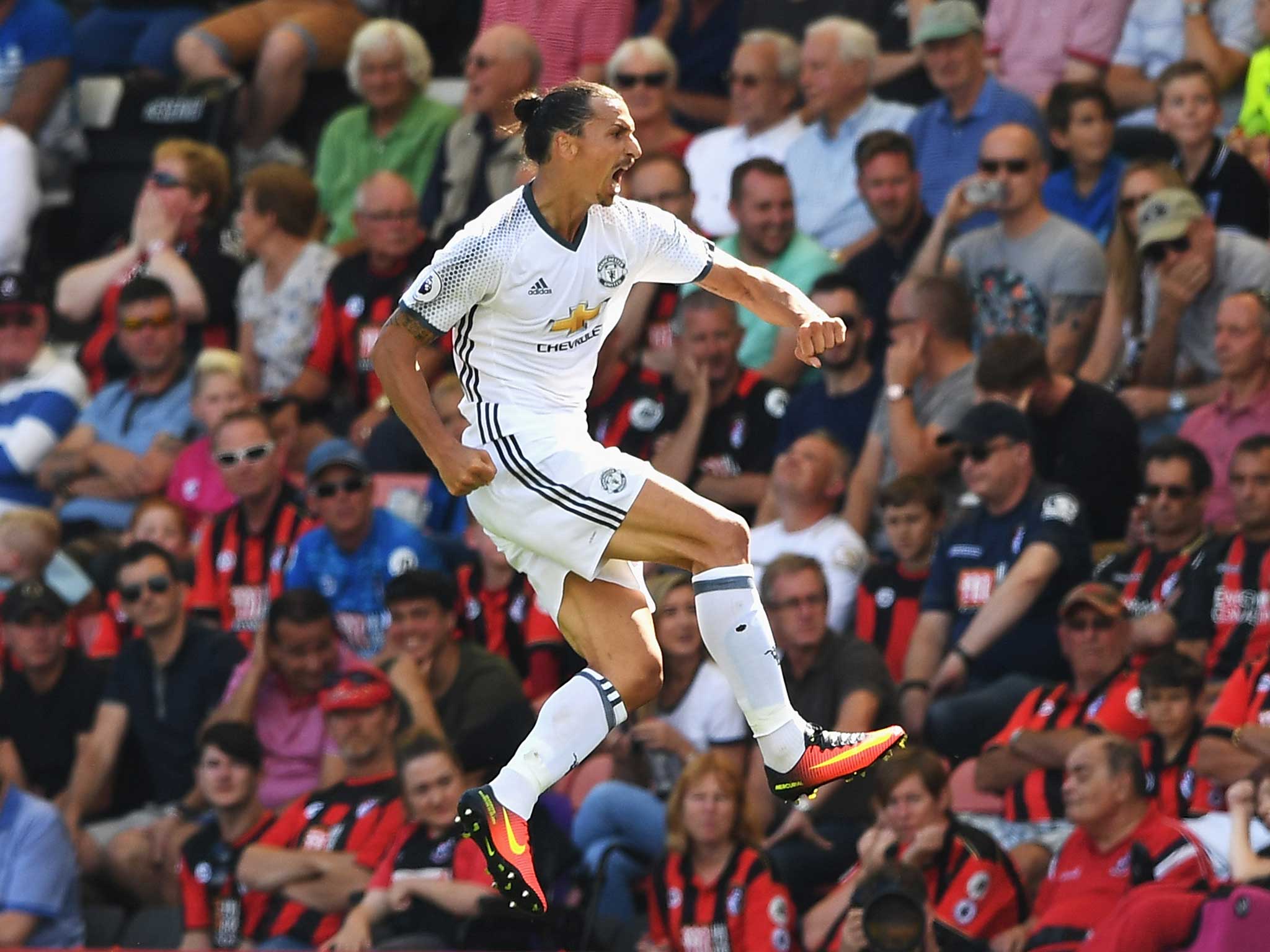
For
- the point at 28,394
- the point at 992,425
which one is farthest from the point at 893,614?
the point at 28,394

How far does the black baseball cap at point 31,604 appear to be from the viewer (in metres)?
10.8

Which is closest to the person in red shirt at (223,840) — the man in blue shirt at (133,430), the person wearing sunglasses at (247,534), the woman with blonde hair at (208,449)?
the person wearing sunglasses at (247,534)

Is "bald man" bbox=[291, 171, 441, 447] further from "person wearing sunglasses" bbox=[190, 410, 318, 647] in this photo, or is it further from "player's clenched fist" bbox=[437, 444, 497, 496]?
"player's clenched fist" bbox=[437, 444, 497, 496]

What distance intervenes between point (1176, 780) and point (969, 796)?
36.8 inches

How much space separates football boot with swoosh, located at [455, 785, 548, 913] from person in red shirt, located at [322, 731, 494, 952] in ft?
8.50

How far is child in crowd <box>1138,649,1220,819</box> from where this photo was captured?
868cm

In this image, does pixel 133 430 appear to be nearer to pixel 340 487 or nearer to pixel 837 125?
pixel 340 487

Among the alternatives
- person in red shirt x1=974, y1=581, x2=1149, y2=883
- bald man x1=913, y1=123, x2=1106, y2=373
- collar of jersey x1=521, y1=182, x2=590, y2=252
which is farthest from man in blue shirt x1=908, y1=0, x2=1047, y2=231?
collar of jersey x1=521, y1=182, x2=590, y2=252

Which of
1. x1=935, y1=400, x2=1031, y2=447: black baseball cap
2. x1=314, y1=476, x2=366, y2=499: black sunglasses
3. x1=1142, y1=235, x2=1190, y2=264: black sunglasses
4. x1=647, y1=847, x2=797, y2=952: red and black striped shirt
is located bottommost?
x1=647, y1=847, x2=797, y2=952: red and black striped shirt

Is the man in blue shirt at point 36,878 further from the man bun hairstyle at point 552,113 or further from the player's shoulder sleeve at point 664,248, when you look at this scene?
the man bun hairstyle at point 552,113

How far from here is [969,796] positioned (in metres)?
9.44

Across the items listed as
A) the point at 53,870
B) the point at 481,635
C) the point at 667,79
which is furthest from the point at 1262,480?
the point at 53,870

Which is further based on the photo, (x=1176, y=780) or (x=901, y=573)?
(x=901, y=573)

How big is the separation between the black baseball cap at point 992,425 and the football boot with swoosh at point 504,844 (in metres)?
3.48
